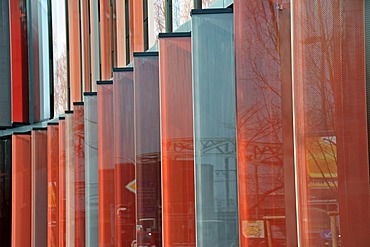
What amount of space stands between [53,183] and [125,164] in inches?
152

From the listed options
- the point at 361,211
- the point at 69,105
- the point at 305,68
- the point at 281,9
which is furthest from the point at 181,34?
the point at 69,105

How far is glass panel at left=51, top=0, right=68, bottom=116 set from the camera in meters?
12.2

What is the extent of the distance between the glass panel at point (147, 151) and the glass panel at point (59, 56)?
16.3ft

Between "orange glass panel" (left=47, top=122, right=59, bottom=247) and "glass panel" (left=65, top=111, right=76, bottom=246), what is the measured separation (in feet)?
2.76

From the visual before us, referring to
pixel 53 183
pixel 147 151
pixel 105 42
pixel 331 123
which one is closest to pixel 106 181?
pixel 105 42

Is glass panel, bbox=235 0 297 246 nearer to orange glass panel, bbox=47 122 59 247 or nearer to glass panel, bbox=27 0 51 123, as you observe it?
orange glass panel, bbox=47 122 59 247

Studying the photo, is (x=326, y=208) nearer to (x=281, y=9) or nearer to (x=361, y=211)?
(x=361, y=211)

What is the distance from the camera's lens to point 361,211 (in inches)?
141

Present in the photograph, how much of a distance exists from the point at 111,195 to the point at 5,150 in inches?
216

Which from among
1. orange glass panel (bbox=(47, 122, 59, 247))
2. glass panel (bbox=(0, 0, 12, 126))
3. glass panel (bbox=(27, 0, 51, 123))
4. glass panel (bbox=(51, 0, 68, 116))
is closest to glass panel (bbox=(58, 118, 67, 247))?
orange glass panel (bbox=(47, 122, 59, 247))

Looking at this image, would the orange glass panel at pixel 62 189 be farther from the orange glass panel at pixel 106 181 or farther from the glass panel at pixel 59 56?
the orange glass panel at pixel 106 181

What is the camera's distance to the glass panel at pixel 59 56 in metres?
12.2

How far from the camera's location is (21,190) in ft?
42.0

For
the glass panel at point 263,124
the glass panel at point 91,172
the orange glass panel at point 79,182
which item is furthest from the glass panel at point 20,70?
the glass panel at point 263,124
